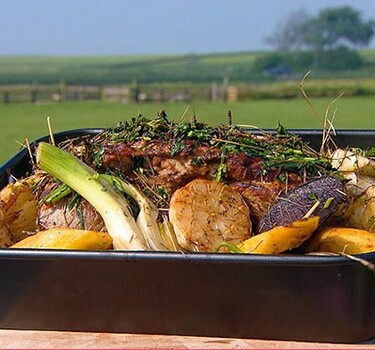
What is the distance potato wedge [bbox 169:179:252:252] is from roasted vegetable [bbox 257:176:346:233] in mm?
69

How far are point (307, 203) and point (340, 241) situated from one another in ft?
0.44

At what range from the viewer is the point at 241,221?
208cm

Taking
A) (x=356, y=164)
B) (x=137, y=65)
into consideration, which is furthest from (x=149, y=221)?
(x=137, y=65)

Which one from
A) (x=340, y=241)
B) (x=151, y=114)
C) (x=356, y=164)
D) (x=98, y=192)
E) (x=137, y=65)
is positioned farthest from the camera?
(x=137, y=65)

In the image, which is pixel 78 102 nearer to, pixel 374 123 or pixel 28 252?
pixel 374 123

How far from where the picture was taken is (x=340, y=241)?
78.7 inches

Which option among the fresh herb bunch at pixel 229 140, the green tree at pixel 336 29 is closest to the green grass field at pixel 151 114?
the fresh herb bunch at pixel 229 140

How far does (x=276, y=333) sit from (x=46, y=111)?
34886 millimetres

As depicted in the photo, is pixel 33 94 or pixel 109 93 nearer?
pixel 33 94

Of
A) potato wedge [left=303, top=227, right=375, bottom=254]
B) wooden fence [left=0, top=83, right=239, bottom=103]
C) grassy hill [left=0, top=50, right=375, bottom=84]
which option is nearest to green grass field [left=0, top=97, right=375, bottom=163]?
wooden fence [left=0, top=83, right=239, bottom=103]

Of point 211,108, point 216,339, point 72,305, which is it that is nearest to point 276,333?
point 216,339

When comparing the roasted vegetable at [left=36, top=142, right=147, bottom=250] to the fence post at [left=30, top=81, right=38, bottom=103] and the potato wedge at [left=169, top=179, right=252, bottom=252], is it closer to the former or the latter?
the potato wedge at [left=169, top=179, right=252, bottom=252]

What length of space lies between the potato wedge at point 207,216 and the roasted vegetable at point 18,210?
513mm

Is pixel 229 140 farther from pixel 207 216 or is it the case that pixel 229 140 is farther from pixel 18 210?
pixel 18 210
